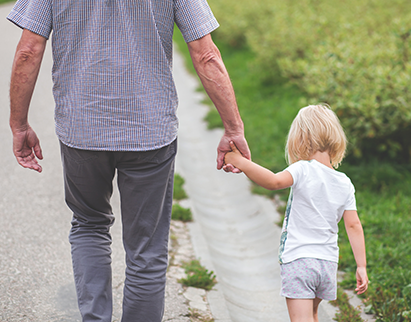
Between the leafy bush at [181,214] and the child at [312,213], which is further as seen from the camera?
the leafy bush at [181,214]

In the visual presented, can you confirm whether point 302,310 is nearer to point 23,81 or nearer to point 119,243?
point 23,81

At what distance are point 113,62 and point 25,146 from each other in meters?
0.64

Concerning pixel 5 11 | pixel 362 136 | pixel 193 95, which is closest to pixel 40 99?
pixel 193 95

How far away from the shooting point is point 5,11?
19406mm

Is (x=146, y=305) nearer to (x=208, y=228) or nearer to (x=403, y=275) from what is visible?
(x=403, y=275)

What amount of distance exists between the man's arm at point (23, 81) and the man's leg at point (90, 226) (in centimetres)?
21

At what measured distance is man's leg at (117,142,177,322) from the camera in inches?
81.0

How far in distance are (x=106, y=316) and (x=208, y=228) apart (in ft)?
6.84

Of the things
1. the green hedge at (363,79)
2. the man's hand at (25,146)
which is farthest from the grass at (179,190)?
the man's hand at (25,146)

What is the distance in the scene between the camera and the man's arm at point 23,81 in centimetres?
193

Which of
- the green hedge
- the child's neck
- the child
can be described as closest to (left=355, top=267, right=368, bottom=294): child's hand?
the child

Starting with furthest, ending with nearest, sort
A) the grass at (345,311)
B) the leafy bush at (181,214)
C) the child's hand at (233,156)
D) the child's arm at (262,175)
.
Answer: the leafy bush at (181,214)
the grass at (345,311)
the child's hand at (233,156)
the child's arm at (262,175)

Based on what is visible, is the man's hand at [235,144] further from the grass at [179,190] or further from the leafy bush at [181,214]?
the grass at [179,190]

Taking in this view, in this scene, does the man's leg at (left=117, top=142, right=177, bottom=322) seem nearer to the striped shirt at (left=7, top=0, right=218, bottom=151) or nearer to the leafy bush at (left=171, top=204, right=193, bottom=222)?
the striped shirt at (left=7, top=0, right=218, bottom=151)
